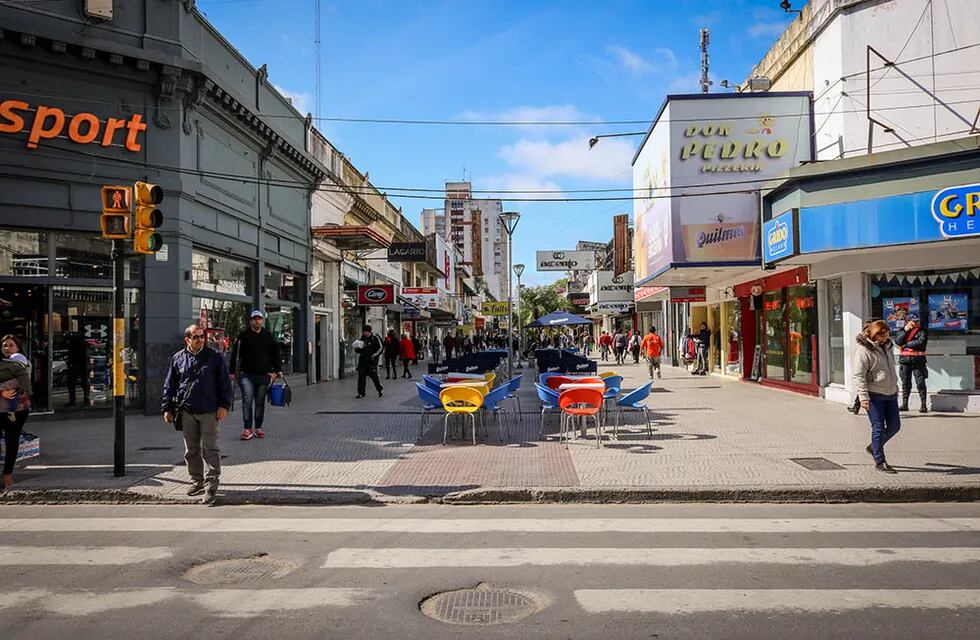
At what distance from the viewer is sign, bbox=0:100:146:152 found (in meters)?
12.7

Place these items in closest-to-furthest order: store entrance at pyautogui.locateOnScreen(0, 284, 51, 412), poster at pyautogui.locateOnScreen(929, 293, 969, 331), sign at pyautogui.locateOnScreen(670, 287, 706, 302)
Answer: store entrance at pyautogui.locateOnScreen(0, 284, 51, 412) → poster at pyautogui.locateOnScreen(929, 293, 969, 331) → sign at pyautogui.locateOnScreen(670, 287, 706, 302)

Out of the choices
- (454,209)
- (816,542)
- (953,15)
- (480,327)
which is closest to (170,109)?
(816,542)

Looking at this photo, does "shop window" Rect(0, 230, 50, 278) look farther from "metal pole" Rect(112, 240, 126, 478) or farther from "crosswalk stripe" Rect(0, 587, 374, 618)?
"crosswalk stripe" Rect(0, 587, 374, 618)

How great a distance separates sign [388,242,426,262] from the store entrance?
15.6 m

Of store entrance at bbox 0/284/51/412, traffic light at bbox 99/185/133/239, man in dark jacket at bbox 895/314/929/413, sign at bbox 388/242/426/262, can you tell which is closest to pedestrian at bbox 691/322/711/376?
sign at bbox 388/242/426/262

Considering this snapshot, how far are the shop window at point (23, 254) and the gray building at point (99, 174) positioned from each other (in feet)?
0.06

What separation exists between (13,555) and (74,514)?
1.59m

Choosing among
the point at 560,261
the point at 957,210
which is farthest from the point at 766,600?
the point at 560,261

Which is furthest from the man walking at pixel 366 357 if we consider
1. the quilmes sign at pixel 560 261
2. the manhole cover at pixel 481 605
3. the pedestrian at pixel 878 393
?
the quilmes sign at pixel 560 261

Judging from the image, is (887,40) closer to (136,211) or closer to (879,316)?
(879,316)

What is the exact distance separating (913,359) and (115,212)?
13427mm

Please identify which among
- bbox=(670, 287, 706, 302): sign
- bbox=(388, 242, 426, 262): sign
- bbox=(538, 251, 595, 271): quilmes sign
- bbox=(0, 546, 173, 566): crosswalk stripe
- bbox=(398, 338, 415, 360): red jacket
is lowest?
bbox=(0, 546, 173, 566): crosswalk stripe

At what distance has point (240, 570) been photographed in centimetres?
527

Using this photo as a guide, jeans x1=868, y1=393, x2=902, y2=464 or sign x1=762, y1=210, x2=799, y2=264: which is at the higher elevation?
sign x1=762, y1=210, x2=799, y2=264
